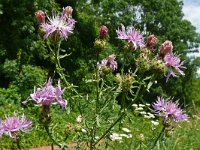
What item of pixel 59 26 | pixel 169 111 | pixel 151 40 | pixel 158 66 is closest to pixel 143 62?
pixel 158 66

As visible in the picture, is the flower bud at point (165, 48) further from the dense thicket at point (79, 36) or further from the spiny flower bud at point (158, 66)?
the dense thicket at point (79, 36)

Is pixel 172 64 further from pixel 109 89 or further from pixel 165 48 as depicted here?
pixel 109 89

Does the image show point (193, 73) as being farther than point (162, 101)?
Yes

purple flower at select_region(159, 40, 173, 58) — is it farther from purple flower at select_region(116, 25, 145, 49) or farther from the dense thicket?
the dense thicket

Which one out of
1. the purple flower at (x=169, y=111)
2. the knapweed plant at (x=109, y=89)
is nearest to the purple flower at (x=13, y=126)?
the knapweed plant at (x=109, y=89)

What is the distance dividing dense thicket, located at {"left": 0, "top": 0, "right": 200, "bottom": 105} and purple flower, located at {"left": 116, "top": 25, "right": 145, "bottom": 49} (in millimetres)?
3825

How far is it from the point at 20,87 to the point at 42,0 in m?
3.17

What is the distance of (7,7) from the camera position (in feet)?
50.3

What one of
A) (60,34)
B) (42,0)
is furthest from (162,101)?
(42,0)

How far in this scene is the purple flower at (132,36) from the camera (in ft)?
10.2

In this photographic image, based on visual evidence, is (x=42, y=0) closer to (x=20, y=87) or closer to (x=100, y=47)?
(x=20, y=87)

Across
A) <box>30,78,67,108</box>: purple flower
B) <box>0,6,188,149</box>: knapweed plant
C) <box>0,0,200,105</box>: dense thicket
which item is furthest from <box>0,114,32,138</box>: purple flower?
<box>0,0,200,105</box>: dense thicket

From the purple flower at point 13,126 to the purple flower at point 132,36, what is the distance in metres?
0.81

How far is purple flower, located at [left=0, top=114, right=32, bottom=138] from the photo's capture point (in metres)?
2.69
